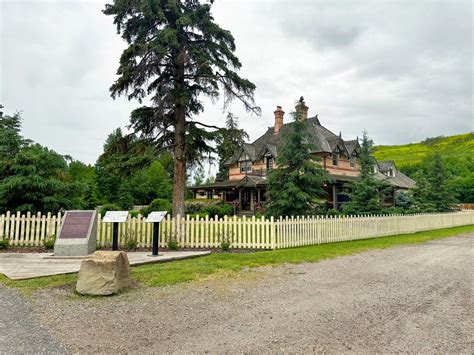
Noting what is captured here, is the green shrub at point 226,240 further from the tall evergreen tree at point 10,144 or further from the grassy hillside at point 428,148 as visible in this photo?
the grassy hillside at point 428,148

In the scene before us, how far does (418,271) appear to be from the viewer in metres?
8.39

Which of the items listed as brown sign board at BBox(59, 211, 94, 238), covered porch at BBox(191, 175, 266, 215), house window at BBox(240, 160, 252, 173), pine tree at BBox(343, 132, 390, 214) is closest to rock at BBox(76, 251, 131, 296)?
brown sign board at BBox(59, 211, 94, 238)

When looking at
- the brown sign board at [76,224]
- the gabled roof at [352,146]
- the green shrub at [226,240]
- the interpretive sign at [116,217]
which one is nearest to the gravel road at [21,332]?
the interpretive sign at [116,217]

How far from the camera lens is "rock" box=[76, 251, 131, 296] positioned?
589cm

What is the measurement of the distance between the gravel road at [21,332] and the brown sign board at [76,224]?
4401mm

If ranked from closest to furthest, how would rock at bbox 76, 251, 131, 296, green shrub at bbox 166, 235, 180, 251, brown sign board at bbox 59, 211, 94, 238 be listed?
rock at bbox 76, 251, 131, 296, brown sign board at bbox 59, 211, 94, 238, green shrub at bbox 166, 235, 180, 251

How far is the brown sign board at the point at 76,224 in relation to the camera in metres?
9.98

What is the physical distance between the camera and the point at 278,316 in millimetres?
4941

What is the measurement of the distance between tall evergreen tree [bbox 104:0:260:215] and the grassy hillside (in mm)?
118948

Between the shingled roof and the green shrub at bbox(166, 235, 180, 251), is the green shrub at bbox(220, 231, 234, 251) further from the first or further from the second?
the shingled roof

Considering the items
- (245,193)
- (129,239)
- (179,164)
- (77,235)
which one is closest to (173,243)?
(129,239)

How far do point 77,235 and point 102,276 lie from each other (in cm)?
464

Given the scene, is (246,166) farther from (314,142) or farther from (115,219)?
(115,219)

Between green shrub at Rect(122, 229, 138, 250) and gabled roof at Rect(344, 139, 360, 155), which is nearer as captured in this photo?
green shrub at Rect(122, 229, 138, 250)
